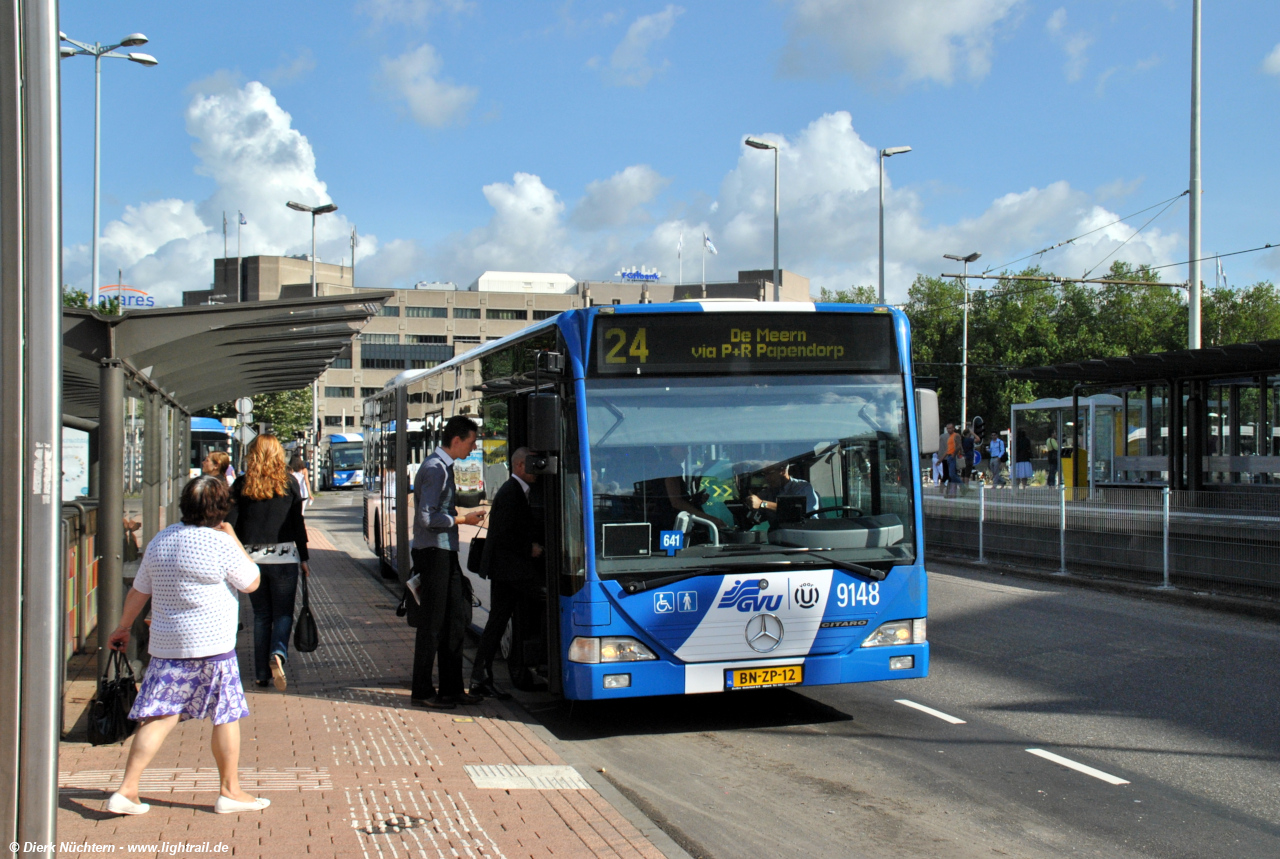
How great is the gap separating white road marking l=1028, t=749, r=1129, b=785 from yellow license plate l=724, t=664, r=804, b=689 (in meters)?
1.46

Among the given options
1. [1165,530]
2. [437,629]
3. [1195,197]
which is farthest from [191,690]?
[1195,197]

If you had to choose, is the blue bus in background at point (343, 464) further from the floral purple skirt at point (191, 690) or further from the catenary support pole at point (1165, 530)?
the floral purple skirt at point (191, 690)

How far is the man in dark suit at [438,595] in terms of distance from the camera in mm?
7586

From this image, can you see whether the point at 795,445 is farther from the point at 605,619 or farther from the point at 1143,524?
the point at 1143,524

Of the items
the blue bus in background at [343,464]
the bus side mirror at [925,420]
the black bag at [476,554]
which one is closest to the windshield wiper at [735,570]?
the bus side mirror at [925,420]

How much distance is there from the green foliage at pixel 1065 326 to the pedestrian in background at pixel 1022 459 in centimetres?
3943

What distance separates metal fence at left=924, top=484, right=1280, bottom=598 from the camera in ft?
41.0

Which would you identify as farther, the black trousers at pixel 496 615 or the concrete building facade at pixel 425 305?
the concrete building facade at pixel 425 305

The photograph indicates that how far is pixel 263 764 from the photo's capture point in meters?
5.90

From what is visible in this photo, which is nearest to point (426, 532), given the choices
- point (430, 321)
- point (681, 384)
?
point (681, 384)

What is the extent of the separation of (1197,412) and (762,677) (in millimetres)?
18644

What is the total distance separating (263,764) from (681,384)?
3.24 meters

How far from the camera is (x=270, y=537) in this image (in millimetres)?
7934

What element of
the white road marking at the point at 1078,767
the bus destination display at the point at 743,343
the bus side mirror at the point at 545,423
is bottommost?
the white road marking at the point at 1078,767
